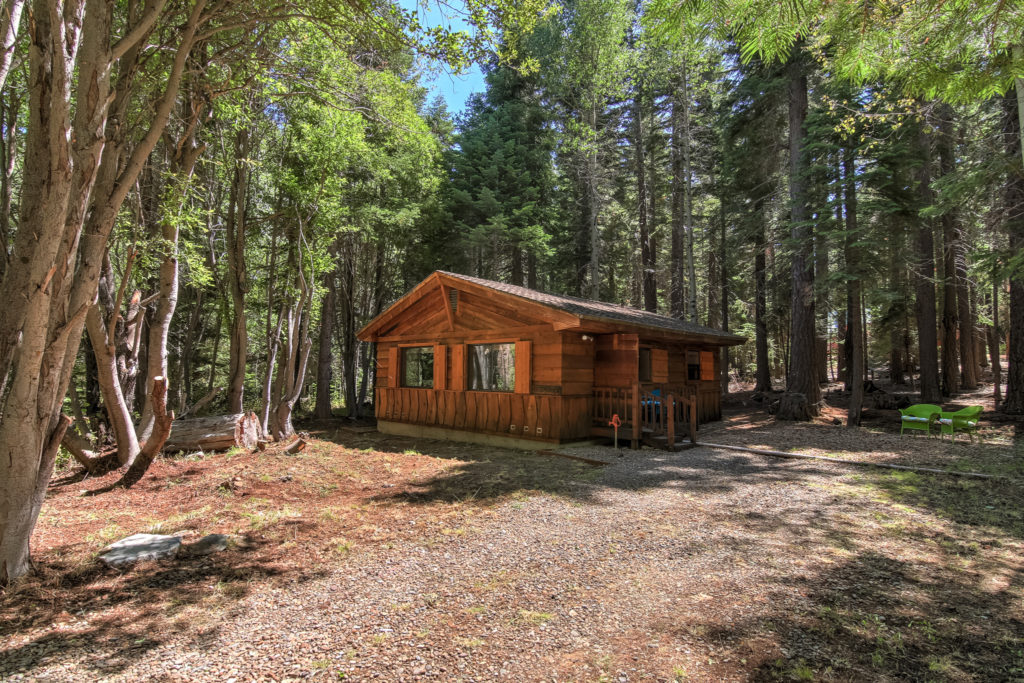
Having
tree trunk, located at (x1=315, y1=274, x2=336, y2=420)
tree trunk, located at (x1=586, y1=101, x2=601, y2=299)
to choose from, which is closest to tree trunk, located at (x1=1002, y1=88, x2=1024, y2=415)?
tree trunk, located at (x1=586, y1=101, x2=601, y2=299)

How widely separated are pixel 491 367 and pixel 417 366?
2.90m

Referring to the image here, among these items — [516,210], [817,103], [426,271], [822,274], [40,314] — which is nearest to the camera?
→ [40,314]

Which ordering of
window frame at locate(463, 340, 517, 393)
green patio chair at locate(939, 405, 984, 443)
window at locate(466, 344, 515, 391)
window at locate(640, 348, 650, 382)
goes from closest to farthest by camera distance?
green patio chair at locate(939, 405, 984, 443) → window frame at locate(463, 340, 517, 393) → window at locate(466, 344, 515, 391) → window at locate(640, 348, 650, 382)

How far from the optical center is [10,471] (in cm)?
313

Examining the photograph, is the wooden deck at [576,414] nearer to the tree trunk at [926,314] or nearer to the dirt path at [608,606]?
the dirt path at [608,606]

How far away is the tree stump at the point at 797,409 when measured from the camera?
12758 millimetres

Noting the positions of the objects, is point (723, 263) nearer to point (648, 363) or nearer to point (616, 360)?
point (648, 363)

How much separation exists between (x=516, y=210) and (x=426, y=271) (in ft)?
15.4

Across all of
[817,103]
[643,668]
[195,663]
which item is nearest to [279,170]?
[195,663]

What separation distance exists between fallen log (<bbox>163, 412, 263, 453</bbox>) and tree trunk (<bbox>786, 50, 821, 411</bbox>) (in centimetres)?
1353

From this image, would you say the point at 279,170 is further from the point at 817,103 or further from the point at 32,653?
the point at 817,103

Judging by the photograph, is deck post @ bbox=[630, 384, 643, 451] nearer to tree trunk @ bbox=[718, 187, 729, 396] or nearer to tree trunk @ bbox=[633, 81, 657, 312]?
tree trunk @ bbox=[633, 81, 657, 312]

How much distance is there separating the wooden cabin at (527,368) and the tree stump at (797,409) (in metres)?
2.04

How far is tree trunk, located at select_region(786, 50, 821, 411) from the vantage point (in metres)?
12.6
